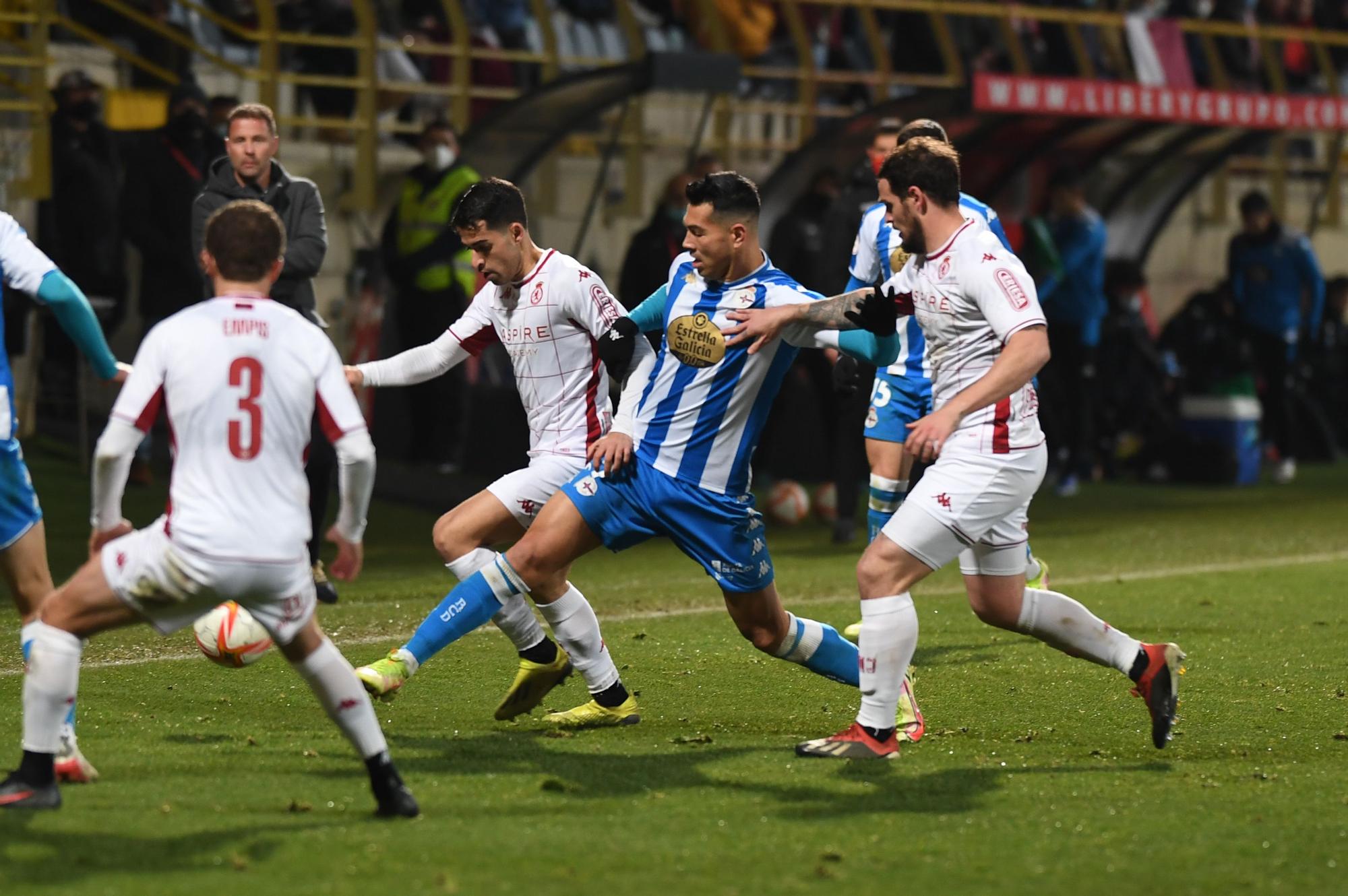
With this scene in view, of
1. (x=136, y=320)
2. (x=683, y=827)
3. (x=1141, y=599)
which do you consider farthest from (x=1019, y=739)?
(x=136, y=320)

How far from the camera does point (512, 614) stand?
649 cm

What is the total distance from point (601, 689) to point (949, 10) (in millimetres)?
12868

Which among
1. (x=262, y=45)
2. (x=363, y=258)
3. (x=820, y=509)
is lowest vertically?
(x=820, y=509)

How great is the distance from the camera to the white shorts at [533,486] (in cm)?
670

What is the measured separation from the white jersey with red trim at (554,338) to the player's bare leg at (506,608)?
0.31 meters

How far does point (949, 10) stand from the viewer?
18.2 metres

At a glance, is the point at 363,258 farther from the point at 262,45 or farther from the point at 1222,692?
the point at 1222,692

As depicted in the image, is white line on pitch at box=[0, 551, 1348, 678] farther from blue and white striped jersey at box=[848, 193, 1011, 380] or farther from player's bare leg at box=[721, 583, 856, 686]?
player's bare leg at box=[721, 583, 856, 686]

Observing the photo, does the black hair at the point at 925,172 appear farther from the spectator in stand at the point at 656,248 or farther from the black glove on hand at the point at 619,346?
the spectator in stand at the point at 656,248

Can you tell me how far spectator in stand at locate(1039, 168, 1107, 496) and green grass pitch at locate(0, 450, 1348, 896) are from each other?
18.0 feet

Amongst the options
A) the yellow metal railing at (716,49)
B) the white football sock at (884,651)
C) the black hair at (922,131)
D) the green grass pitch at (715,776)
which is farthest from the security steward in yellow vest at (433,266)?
the white football sock at (884,651)

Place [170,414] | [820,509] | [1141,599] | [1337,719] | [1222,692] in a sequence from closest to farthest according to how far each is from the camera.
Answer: [170,414] → [1337,719] → [1222,692] → [1141,599] → [820,509]

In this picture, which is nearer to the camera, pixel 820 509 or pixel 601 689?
pixel 601 689

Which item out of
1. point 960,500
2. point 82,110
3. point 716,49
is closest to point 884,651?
point 960,500
